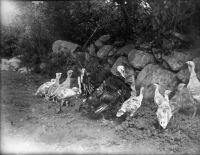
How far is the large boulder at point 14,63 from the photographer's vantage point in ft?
45.1

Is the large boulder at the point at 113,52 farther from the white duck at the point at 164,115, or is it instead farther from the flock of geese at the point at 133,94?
the white duck at the point at 164,115

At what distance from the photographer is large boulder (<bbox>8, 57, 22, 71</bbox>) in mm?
13734

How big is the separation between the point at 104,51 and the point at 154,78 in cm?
260

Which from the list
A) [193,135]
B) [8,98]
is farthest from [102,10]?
[193,135]

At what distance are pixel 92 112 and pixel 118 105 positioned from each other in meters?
0.65

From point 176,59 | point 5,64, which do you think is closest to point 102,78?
point 176,59

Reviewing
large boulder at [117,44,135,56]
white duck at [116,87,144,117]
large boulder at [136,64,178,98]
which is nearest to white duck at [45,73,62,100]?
large boulder at [136,64,178,98]

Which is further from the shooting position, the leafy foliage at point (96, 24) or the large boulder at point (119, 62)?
the large boulder at point (119, 62)

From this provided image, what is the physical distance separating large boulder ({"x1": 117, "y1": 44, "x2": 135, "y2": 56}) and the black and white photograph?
0.02 metres

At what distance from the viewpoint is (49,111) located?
8633 millimetres

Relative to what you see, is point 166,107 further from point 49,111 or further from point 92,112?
point 49,111

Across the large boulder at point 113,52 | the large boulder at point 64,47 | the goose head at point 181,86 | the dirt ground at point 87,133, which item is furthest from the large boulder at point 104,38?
the goose head at point 181,86

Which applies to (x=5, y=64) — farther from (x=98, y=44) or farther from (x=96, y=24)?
(x=98, y=44)

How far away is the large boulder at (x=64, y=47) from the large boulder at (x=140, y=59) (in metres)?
2.77
